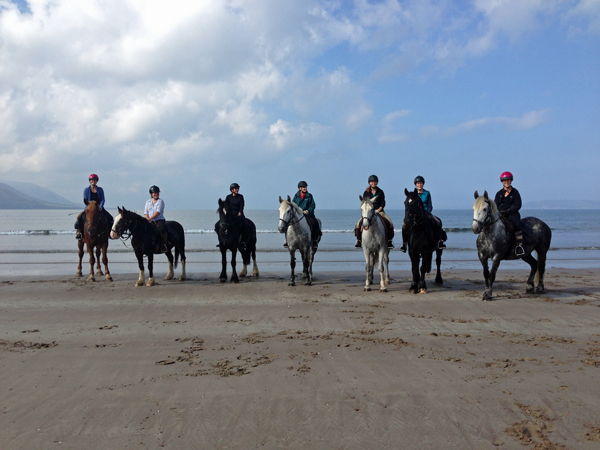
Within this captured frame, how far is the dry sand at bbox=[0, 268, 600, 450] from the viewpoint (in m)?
3.58

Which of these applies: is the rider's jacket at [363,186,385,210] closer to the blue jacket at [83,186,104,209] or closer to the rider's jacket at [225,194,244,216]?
the rider's jacket at [225,194,244,216]

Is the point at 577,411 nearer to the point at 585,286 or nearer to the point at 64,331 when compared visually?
the point at 64,331

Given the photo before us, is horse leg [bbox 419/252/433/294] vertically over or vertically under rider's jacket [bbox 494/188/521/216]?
under

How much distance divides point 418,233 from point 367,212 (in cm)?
122

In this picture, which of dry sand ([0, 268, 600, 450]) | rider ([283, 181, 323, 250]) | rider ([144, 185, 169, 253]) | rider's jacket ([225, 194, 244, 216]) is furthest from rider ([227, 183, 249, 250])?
dry sand ([0, 268, 600, 450])

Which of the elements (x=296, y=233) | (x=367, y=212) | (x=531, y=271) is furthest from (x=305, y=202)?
(x=531, y=271)

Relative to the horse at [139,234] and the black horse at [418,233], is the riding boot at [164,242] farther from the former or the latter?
the black horse at [418,233]

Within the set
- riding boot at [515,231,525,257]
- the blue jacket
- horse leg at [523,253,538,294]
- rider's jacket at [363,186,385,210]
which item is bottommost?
horse leg at [523,253,538,294]

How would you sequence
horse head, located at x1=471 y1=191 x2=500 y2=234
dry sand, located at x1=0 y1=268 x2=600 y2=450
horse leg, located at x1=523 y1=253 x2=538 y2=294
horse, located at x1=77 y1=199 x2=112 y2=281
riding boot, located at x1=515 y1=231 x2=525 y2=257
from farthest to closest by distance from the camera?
horse, located at x1=77 y1=199 x2=112 y2=281 < horse leg, located at x1=523 y1=253 x2=538 y2=294 < riding boot, located at x1=515 y1=231 x2=525 y2=257 < horse head, located at x1=471 y1=191 x2=500 y2=234 < dry sand, located at x1=0 y1=268 x2=600 y2=450

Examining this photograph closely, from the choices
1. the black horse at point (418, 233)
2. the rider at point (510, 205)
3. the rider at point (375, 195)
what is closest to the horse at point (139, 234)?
the rider at point (375, 195)

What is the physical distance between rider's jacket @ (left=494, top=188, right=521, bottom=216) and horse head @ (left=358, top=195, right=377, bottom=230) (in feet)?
8.91

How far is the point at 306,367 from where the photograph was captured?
498 cm

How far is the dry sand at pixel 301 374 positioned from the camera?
358 centimetres

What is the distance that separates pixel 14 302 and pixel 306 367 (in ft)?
23.4
